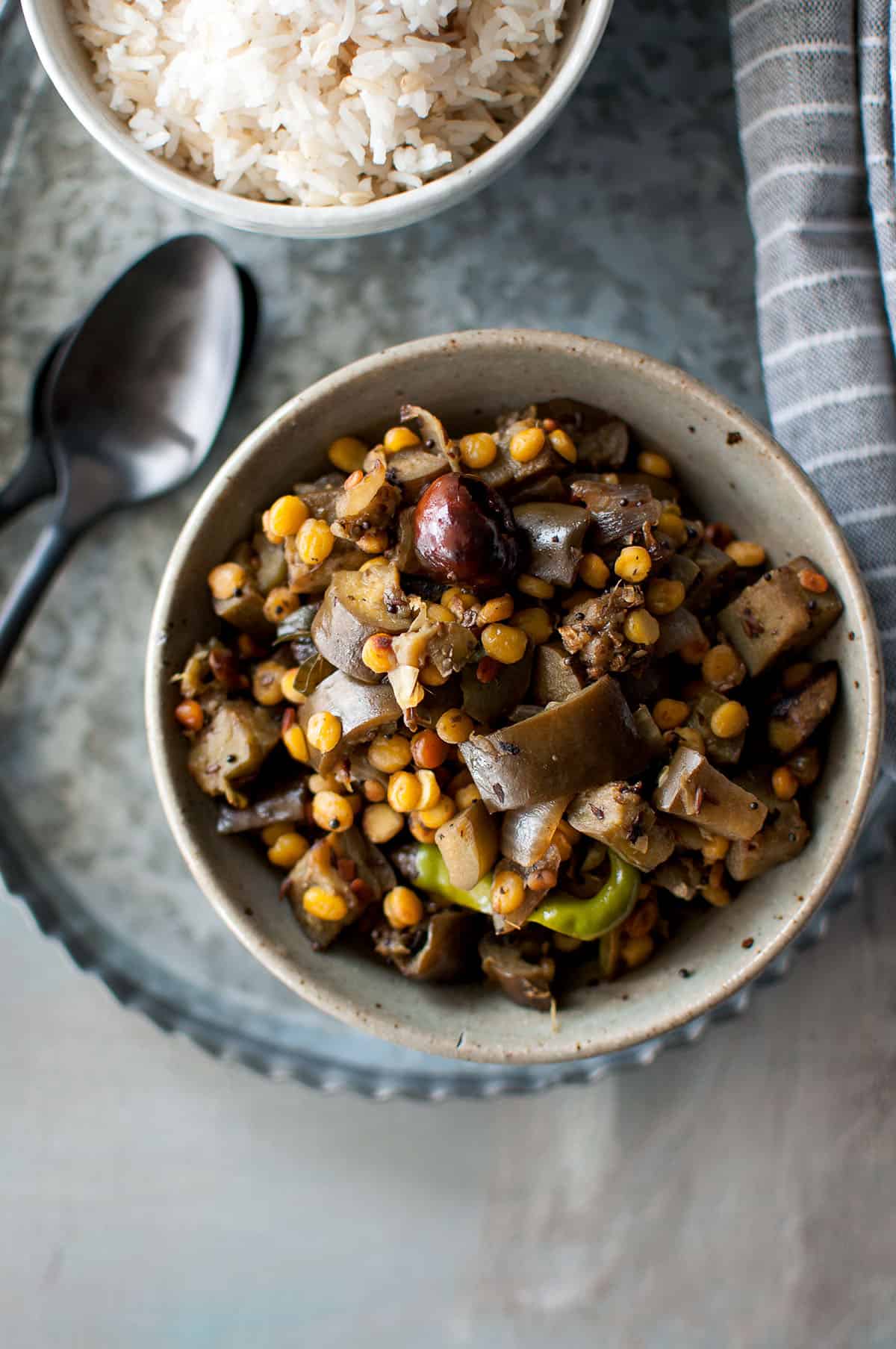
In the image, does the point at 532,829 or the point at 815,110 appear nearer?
the point at 532,829

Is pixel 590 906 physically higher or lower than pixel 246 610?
lower

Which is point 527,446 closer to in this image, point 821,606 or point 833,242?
point 821,606

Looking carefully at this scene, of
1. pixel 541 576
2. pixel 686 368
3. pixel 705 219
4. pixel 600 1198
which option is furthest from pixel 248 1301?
pixel 705 219

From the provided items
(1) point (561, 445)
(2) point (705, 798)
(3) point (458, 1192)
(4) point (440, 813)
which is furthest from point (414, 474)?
(3) point (458, 1192)

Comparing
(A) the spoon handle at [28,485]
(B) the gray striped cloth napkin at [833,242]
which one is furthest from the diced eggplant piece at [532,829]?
(A) the spoon handle at [28,485]

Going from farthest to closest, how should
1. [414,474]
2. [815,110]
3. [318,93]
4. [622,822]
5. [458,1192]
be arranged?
[458,1192] → [815,110] → [318,93] → [414,474] → [622,822]

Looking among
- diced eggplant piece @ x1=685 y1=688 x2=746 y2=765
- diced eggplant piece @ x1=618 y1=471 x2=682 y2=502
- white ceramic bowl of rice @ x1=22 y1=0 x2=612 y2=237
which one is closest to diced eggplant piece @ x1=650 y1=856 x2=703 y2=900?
diced eggplant piece @ x1=685 y1=688 x2=746 y2=765
